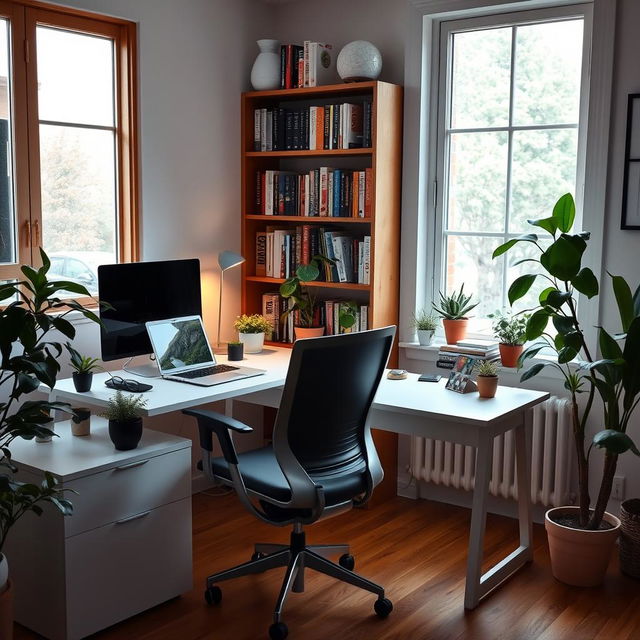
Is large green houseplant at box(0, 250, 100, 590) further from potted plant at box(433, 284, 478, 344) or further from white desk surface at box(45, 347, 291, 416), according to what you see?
potted plant at box(433, 284, 478, 344)

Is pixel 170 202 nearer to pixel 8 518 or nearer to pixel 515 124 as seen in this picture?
pixel 515 124

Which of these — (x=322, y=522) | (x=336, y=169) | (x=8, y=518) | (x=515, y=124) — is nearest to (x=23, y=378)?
(x=8, y=518)

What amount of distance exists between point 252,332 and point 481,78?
160 centimetres

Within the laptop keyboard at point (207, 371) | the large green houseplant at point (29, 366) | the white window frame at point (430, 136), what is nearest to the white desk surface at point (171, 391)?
the laptop keyboard at point (207, 371)

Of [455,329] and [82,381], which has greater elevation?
[455,329]

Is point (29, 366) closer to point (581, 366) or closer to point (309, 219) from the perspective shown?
point (581, 366)

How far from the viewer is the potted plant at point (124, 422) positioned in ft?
9.59

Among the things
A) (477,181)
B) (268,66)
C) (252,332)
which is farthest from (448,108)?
(252,332)

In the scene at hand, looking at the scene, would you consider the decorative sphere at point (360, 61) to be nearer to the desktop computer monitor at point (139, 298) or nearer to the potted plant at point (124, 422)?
the desktop computer monitor at point (139, 298)

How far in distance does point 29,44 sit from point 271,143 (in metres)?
1.30

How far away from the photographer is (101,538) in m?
2.83

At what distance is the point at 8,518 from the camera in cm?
253

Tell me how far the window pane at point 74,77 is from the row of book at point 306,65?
87 cm

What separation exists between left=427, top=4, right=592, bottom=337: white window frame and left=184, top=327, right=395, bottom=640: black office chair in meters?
1.32
